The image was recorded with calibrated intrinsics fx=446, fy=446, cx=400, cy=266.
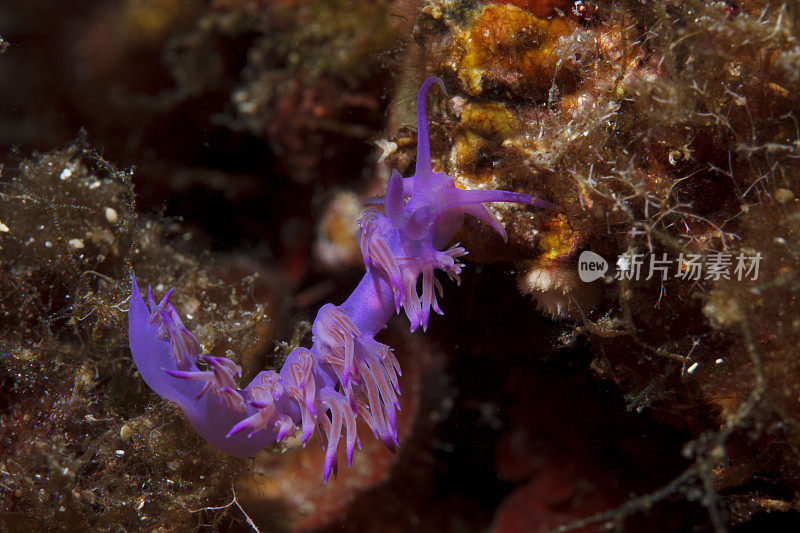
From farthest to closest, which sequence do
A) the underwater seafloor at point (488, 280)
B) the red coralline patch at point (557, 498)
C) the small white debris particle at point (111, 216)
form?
the red coralline patch at point (557, 498), the small white debris particle at point (111, 216), the underwater seafloor at point (488, 280)

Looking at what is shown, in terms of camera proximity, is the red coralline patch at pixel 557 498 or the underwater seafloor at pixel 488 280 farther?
the red coralline patch at pixel 557 498

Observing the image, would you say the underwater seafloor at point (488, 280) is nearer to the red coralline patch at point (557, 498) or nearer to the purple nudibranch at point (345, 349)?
the red coralline patch at point (557, 498)

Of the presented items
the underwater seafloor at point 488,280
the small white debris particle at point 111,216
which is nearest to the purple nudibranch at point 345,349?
the underwater seafloor at point 488,280

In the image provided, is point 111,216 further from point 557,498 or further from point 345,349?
point 557,498

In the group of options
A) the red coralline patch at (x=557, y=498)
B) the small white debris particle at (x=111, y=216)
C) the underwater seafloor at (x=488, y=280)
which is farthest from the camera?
the red coralline patch at (x=557, y=498)

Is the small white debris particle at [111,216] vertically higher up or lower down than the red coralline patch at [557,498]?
higher up

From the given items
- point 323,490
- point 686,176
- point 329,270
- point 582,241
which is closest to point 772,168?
point 686,176
